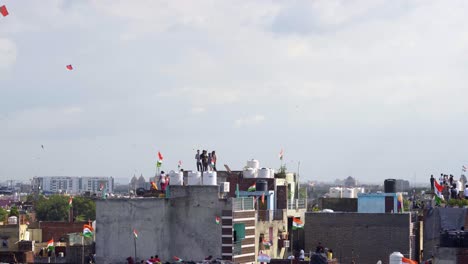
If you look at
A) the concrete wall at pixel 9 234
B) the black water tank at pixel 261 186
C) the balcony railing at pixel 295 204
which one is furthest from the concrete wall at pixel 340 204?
the concrete wall at pixel 9 234

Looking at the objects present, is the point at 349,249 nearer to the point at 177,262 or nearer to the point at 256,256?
the point at 256,256

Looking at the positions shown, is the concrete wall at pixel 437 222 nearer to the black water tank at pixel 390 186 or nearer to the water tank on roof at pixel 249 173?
the black water tank at pixel 390 186

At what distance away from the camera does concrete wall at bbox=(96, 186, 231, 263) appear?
7969 centimetres

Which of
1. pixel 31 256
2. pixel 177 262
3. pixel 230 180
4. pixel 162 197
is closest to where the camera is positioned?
pixel 177 262

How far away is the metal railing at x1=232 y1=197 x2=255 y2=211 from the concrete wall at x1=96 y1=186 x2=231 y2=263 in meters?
0.63

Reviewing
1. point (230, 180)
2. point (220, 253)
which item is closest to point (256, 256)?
point (220, 253)

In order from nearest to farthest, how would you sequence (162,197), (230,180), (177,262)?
1. (177,262)
2. (162,197)
3. (230,180)

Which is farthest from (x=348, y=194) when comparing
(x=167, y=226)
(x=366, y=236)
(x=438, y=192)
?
(x=167, y=226)

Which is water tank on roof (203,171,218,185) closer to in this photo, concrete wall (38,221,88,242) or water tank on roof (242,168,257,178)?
water tank on roof (242,168,257,178)

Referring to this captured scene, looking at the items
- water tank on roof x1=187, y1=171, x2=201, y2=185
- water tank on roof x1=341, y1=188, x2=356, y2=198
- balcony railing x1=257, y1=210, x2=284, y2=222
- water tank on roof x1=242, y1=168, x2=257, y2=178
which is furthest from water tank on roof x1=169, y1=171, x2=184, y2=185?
water tank on roof x1=341, y1=188, x2=356, y2=198

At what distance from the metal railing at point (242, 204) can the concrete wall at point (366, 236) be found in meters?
10.2

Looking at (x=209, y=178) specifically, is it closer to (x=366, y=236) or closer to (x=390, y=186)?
(x=366, y=236)

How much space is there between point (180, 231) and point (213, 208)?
257cm

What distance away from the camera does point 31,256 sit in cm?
8694
